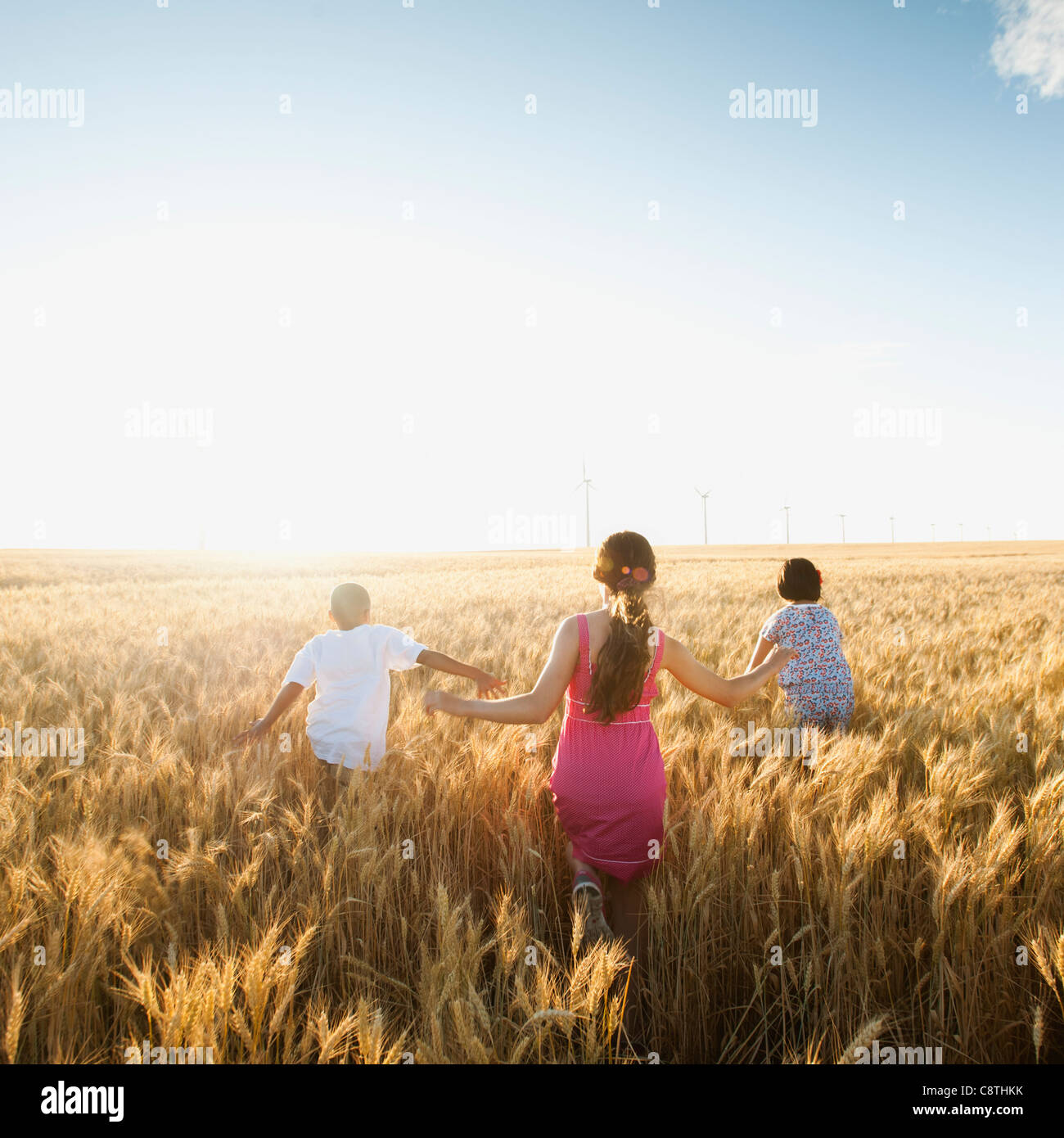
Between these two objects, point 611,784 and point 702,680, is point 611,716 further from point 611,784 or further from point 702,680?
point 702,680

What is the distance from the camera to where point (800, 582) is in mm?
4098

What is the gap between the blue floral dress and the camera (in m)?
3.87

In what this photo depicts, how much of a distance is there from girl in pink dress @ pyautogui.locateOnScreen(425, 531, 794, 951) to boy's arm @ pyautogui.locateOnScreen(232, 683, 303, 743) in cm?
117

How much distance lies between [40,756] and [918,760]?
469 centimetres

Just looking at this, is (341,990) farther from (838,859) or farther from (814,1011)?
(838,859)

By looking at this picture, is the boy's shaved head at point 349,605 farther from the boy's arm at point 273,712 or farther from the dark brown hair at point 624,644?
the dark brown hair at point 624,644

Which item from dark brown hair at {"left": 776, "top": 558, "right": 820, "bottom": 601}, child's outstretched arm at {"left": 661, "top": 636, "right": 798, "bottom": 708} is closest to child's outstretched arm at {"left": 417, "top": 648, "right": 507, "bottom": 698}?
child's outstretched arm at {"left": 661, "top": 636, "right": 798, "bottom": 708}

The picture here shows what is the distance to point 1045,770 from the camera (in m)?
3.07

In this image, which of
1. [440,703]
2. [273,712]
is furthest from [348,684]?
[440,703]

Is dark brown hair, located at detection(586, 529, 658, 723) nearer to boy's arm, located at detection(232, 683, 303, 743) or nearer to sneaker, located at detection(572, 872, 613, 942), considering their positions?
sneaker, located at detection(572, 872, 613, 942)

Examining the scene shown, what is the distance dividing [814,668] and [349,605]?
9.37ft

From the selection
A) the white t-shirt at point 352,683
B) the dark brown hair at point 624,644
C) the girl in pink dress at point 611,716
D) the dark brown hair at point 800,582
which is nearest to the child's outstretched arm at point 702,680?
the girl in pink dress at point 611,716

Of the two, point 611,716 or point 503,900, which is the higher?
point 611,716

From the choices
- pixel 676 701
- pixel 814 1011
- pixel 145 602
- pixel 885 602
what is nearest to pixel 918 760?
pixel 676 701
